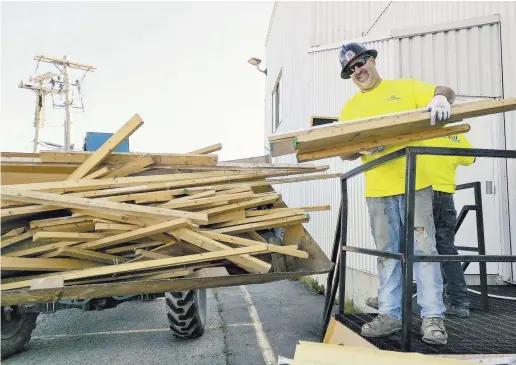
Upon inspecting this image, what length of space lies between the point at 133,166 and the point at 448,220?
274 cm

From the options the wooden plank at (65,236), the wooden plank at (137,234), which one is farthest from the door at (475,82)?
the wooden plank at (65,236)

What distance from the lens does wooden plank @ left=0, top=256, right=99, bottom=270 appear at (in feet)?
10.1

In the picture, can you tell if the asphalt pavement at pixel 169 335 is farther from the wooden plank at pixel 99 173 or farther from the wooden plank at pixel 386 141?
the wooden plank at pixel 386 141

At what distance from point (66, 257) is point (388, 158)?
2481 mm

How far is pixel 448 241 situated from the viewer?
3830 millimetres

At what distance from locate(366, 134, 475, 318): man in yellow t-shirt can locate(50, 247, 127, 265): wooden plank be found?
8.43 ft

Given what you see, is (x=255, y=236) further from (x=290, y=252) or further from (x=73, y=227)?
(x=73, y=227)

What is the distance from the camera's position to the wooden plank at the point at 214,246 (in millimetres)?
3217

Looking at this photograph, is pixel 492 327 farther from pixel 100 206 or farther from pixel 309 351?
pixel 100 206

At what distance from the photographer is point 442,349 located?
2.57 metres

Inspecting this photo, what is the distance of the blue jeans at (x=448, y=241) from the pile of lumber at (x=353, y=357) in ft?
5.88

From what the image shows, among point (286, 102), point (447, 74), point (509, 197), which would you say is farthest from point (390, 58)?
point (286, 102)

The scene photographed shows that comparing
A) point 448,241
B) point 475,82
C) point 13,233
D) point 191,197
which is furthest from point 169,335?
point 475,82

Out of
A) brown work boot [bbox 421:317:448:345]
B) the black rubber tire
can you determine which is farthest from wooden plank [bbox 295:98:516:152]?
the black rubber tire
